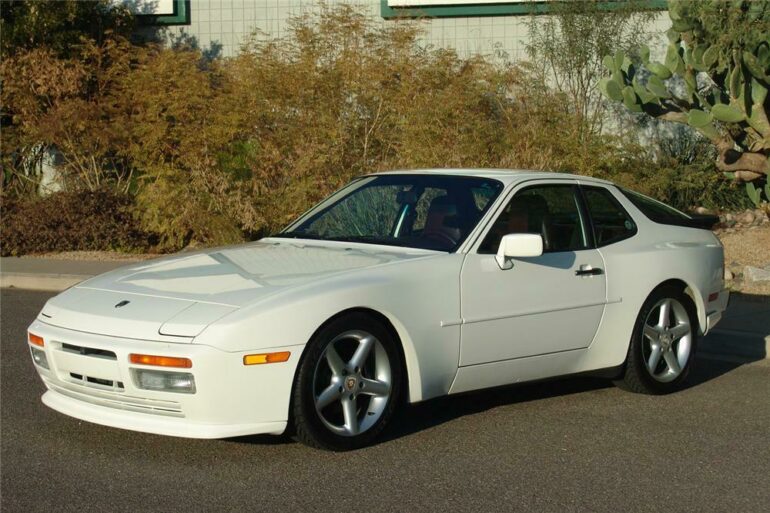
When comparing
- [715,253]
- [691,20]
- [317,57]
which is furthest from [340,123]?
[715,253]

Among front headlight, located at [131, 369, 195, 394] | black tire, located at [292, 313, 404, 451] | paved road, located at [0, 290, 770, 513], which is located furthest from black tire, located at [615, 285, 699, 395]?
front headlight, located at [131, 369, 195, 394]

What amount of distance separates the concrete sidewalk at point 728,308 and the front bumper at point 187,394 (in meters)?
4.82

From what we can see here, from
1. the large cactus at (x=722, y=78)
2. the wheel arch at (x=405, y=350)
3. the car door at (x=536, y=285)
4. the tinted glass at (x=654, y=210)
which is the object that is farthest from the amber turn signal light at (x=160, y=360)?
the large cactus at (x=722, y=78)

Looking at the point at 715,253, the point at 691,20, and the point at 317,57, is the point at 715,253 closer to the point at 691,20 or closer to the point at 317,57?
the point at 691,20

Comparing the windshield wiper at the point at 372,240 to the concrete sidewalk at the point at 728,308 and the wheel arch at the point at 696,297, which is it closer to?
the wheel arch at the point at 696,297

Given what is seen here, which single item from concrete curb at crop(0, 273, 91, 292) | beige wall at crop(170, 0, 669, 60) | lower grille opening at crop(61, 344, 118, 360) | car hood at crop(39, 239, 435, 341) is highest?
beige wall at crop(170, 0, 669, 60)

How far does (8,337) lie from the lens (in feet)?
31.3

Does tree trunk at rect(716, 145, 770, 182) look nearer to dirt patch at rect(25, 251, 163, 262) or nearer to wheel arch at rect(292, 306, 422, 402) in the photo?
dirt patch at rect(25, 251, 163, 262)

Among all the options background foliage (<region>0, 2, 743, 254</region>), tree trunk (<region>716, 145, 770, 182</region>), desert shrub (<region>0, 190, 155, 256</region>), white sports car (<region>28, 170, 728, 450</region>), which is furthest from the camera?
desert shrub (<region>0, 190, 155, 256</region>)

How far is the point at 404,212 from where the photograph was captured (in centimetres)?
705

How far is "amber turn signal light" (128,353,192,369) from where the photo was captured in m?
5.36

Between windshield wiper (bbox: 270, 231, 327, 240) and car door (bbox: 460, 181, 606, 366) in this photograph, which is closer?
car door (bbox: 460, 181, 606, 366)

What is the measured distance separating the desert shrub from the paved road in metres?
9.53

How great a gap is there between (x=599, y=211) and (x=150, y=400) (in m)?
3.36
